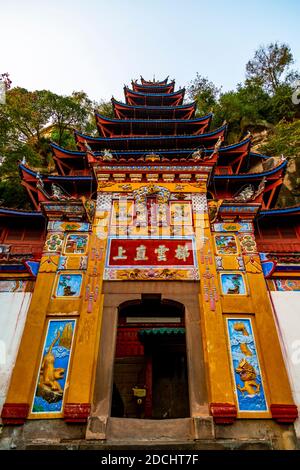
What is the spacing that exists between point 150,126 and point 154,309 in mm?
11646

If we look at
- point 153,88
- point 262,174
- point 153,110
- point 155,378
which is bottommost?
point 155,378

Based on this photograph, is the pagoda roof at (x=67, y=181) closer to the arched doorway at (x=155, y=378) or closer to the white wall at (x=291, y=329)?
the arched doorway at (x=155, y=378)

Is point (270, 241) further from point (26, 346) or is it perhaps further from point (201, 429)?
point (26, 346)

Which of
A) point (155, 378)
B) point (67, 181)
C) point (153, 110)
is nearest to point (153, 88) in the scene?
point (153, 110)

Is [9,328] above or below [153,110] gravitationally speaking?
below

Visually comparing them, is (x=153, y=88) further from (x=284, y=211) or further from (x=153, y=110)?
(x=284, y=211)

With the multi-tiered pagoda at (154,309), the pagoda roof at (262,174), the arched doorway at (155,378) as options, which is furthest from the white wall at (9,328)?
the pagoda roof at (262,174)

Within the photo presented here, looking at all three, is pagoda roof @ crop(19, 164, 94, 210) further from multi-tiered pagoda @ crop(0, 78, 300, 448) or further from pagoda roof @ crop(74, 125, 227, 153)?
pagoda roof @ crop(74, 125, 227, 153)

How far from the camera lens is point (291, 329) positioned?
773cm

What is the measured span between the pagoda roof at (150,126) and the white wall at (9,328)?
1378 cm

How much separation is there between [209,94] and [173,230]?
93.0 feet

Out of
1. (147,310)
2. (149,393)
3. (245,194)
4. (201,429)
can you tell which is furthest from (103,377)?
(245,194)

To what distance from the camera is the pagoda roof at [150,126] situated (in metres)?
18.7

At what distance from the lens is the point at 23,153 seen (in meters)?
20.6
